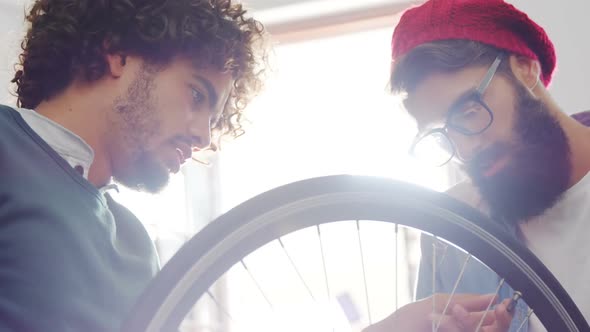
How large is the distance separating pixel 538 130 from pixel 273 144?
155 centimetres

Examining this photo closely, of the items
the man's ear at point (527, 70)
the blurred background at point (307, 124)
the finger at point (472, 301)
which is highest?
the blurred background at point (307, 124)

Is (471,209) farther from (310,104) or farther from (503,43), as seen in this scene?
(310,104)

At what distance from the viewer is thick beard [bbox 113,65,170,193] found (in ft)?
3.31

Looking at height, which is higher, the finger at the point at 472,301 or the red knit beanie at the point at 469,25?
the red knit beanie at the point at 469,25

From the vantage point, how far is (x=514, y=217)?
1061 millimetres

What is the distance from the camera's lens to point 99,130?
3.29 feet

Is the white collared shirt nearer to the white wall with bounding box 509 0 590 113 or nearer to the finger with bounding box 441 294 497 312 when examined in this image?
the finger with bounding box 441 294 497 312

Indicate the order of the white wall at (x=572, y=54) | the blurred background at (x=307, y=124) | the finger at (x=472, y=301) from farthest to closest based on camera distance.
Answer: the blurred background at (x=307, y=124) < the white wall at (x=572, y=54) < the finger at (x=472, y=301)

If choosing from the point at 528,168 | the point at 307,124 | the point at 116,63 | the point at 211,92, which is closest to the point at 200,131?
the point at 211,92

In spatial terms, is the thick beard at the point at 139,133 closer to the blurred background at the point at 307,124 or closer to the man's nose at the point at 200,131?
the man's nose at the point at 200,131

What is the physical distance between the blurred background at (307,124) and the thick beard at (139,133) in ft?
4.42

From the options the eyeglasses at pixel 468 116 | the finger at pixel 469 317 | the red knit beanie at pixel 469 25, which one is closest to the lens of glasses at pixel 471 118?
the eyeglasses at pixel 468 116

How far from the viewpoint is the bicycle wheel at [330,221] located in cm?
56

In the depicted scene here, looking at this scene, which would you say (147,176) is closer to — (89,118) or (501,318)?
(89,118)
